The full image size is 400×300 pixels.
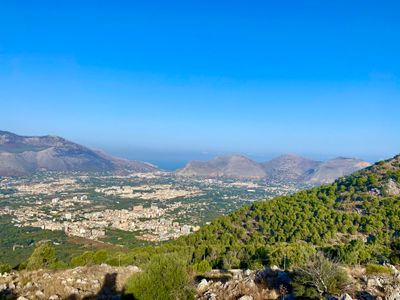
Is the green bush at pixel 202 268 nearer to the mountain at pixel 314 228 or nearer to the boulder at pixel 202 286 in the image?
the mountain at pixel 314 228

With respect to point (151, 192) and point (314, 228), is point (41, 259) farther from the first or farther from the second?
point (151, 192)

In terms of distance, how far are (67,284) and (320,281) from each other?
1208 cm

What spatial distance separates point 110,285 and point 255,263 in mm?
10040

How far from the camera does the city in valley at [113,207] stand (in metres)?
75.2

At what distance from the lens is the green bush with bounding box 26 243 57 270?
25291 mm

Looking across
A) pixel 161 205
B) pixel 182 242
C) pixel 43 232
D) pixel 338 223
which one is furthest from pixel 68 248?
pixel 161 205

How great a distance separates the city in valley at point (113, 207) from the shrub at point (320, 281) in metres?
54.5

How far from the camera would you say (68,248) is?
58.1m

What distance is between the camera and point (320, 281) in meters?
13.0

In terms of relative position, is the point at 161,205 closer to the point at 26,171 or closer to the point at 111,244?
the point at 111,244

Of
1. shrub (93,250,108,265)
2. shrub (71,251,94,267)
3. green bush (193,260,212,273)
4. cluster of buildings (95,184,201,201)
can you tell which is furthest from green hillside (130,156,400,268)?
cluster of buildings (95,184,201,201)

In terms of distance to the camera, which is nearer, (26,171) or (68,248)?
(68,248)

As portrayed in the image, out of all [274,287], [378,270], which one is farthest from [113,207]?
[378,270]

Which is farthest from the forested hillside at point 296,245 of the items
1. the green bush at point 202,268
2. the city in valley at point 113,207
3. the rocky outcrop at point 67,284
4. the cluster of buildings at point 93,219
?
the city in valley at point 113,207
